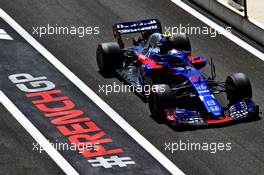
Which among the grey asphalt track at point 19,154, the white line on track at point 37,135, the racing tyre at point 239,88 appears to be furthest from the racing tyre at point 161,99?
the grey asphalt track at point 19,154

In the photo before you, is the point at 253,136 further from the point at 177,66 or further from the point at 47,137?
the point at 47,137

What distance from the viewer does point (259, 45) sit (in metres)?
30.2

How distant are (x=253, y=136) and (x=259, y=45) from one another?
6455 mm

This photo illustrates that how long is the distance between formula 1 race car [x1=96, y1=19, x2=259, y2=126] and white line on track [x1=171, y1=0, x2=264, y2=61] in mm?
2482

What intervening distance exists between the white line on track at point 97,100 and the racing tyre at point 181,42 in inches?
118

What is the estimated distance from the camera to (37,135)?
2409 centimetres

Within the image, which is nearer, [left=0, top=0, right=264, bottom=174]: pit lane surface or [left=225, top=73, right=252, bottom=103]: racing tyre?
[left=0, top=0, right=264, bottom=174]: pit lane surface

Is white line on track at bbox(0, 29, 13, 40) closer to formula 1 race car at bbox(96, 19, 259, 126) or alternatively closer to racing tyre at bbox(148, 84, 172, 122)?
formula 1 race car at bbox(96, 19, 259, 126)

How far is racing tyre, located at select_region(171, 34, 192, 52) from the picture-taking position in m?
27.7

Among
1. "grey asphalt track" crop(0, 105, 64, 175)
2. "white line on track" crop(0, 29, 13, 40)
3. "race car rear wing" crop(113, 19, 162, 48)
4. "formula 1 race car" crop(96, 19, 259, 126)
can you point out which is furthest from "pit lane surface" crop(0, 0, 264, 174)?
"grey asphalt track" crop(0, 105, 64, 175)

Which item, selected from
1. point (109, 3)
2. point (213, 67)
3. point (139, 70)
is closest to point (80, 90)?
point (139, 70)

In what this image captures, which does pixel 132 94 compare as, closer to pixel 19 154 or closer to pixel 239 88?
pixel 239 88

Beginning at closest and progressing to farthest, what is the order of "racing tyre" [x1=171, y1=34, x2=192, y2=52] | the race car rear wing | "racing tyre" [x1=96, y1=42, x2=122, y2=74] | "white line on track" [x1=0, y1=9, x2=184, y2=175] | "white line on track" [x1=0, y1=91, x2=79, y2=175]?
"white line on track" [x1=0, y1=91, x2=79, y2=175], "white line on track" [x1=0, y1=9, x2=184, y2=175], "racing tyre" [x1=96, y1=42, x2=122, y2=74], "racing tyre" [x1=171, y1=34, x2=192, y2=52], the race car rear wing

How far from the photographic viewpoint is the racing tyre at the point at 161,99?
24219mm
